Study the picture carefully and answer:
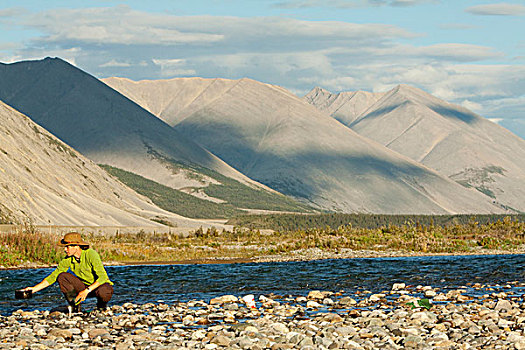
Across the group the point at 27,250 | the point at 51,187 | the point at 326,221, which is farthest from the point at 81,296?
the point at 326,221

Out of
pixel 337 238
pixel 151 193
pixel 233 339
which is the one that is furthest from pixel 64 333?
pixel 151 193

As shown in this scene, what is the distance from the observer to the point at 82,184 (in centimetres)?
12269

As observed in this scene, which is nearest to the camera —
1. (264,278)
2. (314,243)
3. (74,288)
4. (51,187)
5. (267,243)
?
(74,288)

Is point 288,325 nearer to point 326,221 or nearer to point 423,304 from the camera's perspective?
point 423,304

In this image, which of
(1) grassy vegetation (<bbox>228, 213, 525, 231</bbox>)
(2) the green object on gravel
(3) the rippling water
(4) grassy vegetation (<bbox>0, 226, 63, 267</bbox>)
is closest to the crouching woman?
(3) the rippling water

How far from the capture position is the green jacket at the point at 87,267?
70.4 ft

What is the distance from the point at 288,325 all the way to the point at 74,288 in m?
6.22

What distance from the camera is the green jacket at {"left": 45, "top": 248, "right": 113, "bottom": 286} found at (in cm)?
2145

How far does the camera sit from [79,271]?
2180 cm

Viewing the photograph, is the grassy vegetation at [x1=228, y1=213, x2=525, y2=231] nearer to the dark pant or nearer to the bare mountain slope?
the bare mountain slope

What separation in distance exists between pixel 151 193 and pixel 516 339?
603ft

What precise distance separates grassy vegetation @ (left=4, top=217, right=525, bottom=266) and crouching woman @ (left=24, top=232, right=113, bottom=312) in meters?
19.6

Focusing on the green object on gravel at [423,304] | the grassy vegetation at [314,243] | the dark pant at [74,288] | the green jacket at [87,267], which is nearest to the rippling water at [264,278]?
the dark pant at [74,288]

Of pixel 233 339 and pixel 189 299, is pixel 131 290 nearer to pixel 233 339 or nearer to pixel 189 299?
pixel 189 299
